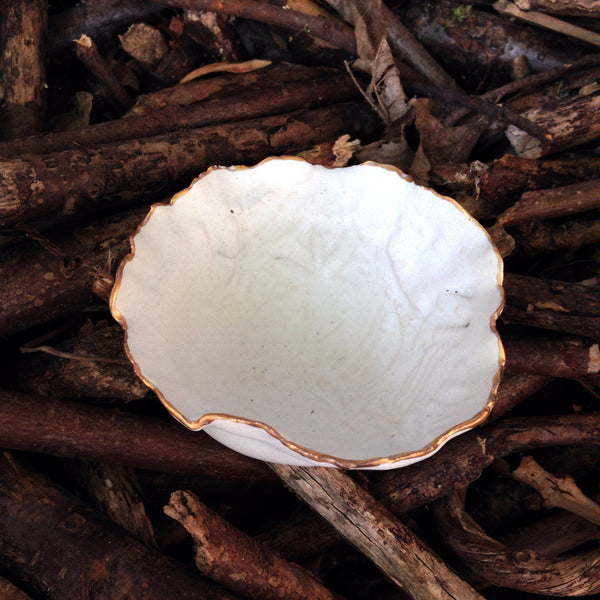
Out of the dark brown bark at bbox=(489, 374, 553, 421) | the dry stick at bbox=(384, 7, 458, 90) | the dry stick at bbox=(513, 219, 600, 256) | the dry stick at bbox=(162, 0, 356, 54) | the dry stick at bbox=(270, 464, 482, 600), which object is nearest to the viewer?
the dry stick at bbox=(270, 464, 482, 600)

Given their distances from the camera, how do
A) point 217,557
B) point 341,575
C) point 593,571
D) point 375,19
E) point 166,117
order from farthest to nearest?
point 375,19
point 166,117
point 341,575
point 593,571
point 217,557

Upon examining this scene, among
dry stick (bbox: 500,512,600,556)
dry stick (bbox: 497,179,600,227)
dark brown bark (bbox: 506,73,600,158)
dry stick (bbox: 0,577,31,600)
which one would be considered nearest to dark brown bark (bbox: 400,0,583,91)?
dark brown bark (bbox: 506,73,600,158)

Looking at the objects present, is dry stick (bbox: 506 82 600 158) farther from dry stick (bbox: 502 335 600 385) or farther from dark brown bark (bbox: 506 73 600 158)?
dry stick (bbox: 502 335 600 385)

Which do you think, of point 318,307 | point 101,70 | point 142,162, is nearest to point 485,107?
point 318,307

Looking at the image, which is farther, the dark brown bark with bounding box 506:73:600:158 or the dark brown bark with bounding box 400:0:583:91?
the dark brown bark with bounding box 400:0:583:91

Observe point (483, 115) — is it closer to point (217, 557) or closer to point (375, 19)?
point (375, 19)

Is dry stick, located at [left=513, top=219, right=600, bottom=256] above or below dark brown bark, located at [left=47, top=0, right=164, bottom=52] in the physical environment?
below

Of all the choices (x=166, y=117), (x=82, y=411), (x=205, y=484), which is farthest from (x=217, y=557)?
(x=166, y=117)
